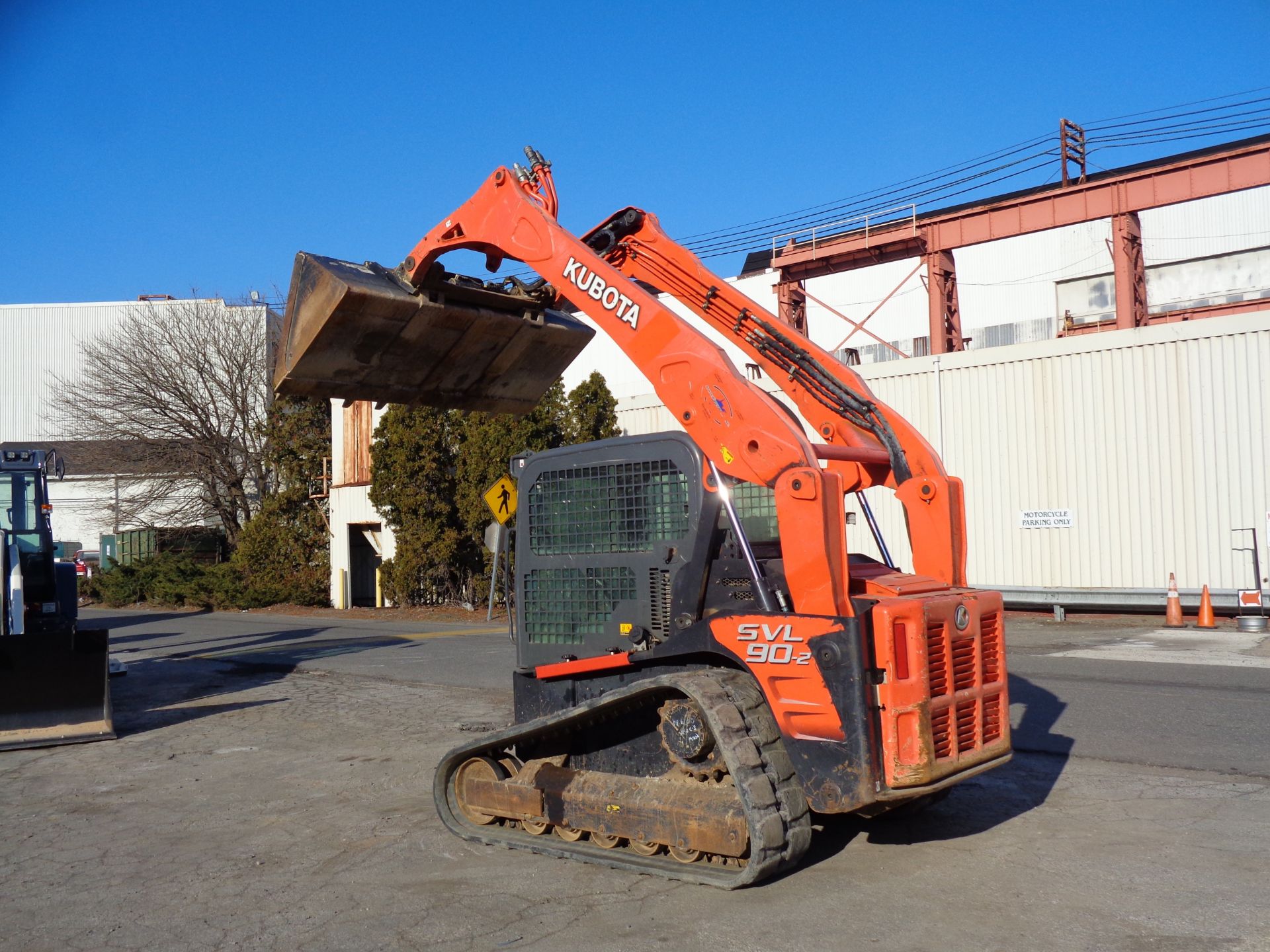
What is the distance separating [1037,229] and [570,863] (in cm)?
2399

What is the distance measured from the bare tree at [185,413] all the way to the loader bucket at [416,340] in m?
29.6

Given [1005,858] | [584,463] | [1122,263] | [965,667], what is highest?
[1122,263]

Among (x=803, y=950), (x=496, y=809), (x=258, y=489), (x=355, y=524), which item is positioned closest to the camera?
(x=803, y=950)

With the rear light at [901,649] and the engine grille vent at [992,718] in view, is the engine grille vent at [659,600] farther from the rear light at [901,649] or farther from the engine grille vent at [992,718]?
the engine grille vent at [992,718]

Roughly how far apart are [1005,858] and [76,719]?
8.19m

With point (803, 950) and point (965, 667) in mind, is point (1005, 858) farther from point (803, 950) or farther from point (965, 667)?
point (803, 950)

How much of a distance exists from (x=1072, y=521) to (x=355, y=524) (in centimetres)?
1869

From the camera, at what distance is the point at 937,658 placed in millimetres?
5086

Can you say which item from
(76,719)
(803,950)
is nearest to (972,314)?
(76,719)

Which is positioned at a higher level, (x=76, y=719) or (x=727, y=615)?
(x=727, y=615)

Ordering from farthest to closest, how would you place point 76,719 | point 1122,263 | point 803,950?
1. point 1122,263
2. point 76,719
3. point 803,950

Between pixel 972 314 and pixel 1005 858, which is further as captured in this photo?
pixel 972 314

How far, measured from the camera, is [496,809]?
606 centimetres

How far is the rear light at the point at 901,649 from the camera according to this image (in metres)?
4.82
